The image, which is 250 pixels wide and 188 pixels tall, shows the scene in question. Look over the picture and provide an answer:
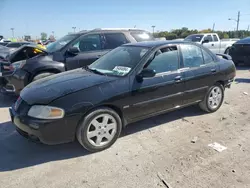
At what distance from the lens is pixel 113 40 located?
6.40 metres

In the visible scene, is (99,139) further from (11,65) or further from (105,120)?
(11,65)

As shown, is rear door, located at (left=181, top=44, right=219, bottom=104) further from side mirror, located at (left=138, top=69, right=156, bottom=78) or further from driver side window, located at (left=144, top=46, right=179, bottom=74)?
side mirror, located at (left=138, top=69, right=156, bottom=78)

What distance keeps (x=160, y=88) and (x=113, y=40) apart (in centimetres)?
305

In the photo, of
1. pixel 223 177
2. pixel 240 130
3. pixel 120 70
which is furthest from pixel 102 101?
pixel 240 130

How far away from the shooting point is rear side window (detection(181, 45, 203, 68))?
4320 mm

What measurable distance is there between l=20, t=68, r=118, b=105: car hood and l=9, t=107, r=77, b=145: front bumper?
0.28 m

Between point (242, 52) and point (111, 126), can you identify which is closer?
point (111, 126)

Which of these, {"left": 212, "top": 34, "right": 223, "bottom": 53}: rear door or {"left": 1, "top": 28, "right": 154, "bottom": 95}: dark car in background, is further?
{"left": 212, "top": 34, "right": 223, "bottom": 53}: rear door

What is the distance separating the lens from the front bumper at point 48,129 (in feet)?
9.81

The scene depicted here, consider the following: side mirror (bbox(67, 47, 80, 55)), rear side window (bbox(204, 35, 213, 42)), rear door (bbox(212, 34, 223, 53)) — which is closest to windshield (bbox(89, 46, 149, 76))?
side mirror (bbox(67, 47, 80, 55))

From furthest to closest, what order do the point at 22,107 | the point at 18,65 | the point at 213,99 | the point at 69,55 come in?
the point at 69,55, the point at 18,65, the point at 213,99, the point at 22,107

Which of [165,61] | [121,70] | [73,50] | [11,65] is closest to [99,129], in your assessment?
[121,70]

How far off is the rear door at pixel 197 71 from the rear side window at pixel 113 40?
2.47 m

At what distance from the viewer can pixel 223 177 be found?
2736 mm
